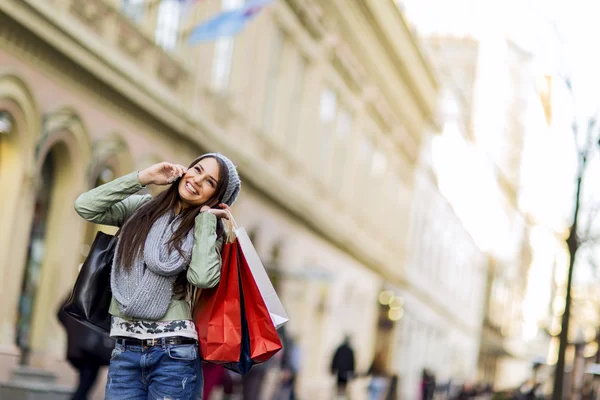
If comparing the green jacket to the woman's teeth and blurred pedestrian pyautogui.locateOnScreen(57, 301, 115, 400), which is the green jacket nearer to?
the woman's teeth

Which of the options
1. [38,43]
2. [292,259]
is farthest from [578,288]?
[38,43]

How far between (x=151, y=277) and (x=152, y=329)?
211 millimetres

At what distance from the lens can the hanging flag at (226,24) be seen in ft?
62.7

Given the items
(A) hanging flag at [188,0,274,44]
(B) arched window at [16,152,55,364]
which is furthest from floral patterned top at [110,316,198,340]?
(A) hanging flag at [188,0,274,44]

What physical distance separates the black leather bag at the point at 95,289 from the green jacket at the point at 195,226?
9 centimetres

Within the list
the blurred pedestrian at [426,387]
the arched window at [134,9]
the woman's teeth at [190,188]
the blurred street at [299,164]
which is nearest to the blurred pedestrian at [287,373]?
the blurred street at [299,164]

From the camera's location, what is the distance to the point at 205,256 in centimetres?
508

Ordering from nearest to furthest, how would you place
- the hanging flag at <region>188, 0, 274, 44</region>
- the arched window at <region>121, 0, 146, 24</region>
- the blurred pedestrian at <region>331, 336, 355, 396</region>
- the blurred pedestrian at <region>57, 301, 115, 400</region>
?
the blurred pedestrian at <region>57, 301, 115, 400</region> → the arched window at <region>121, 0, 146, 24</region> → the hanging flag at <region>188, 0, 274, 44</region> → the blurred pedestrian at <region>331, 336, 355, 396</region>

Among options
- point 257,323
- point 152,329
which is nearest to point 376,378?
point 257,323

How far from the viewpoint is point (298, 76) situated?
101ft

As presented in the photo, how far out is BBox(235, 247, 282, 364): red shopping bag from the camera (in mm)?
5191

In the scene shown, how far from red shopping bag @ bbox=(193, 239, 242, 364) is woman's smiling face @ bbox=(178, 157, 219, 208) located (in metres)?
0.24

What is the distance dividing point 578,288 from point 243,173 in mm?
32250

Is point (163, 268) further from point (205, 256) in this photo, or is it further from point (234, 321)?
point (234, 321)
